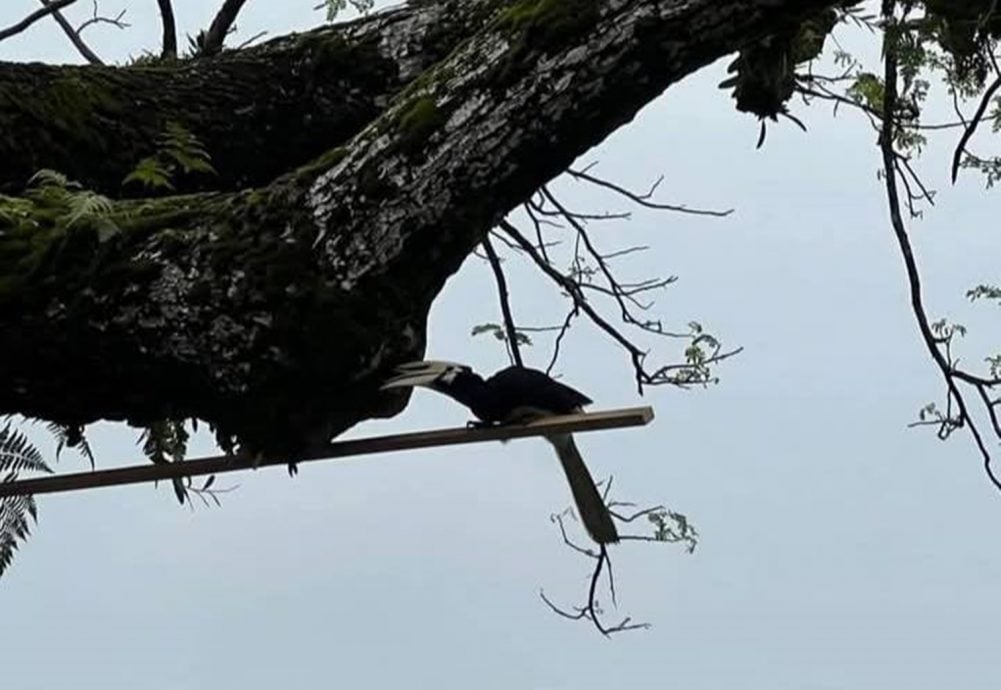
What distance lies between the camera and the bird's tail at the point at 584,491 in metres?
2.04

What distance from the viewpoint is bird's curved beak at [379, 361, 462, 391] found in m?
1.88

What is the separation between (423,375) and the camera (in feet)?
6.18

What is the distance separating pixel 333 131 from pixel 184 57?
313 millimetres

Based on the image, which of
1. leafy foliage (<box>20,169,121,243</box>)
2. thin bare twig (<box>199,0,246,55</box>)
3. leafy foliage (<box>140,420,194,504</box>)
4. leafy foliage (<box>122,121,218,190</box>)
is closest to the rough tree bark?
leafy foliage (<box>20,169,121,243</box>)

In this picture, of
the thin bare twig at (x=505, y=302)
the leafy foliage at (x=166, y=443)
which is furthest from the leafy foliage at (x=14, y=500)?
the thin bare twig at (x=505, y=302)

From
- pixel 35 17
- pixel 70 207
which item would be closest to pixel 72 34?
pixel 35 17

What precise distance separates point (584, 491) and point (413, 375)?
36 centimetres

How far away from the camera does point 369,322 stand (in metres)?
1.81

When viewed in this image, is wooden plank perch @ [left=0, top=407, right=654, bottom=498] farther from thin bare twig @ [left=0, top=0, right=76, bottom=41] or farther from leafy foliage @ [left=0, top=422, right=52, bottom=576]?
thin bare twig @ [left=0, top=0, right=76, bottom=41]

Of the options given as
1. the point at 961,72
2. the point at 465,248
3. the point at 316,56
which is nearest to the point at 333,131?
the point at 316,56

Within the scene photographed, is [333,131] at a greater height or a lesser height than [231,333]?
greater

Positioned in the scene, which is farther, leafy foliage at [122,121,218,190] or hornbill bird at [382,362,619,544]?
leafy foliage at [122,121,218,190]

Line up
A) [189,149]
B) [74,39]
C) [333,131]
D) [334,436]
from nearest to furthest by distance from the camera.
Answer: [334,436] → [189,149] → [333,131] → [74,39]

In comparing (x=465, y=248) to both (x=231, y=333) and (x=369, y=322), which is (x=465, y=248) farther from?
(x=231, y=333)
